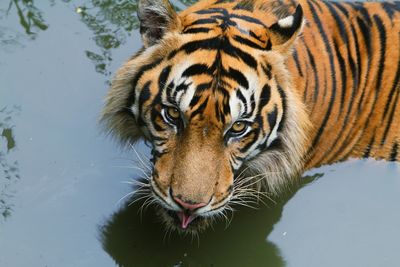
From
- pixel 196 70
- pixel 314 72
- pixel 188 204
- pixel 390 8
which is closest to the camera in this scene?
pixel 188 204

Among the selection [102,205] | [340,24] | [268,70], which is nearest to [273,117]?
[268,70]

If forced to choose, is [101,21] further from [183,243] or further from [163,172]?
[163,172]

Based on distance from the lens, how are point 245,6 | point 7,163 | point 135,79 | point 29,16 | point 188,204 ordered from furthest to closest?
1. point 29,16
2. point 7,163
3. point 245,6
4. point 135,79
5. point 188,204

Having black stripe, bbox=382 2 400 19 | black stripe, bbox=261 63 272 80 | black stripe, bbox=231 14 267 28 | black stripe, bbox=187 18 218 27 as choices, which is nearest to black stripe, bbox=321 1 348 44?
black stripe, bbox=382 2 400 19

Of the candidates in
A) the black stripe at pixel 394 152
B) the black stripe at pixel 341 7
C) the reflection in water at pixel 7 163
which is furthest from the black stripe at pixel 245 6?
the reflection in water at pixel 7 163

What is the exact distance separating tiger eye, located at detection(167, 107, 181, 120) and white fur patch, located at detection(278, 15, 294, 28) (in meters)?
0.57

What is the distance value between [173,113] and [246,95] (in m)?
0.31

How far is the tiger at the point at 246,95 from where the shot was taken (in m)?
3.14

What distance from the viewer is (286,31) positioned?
328 centimetres

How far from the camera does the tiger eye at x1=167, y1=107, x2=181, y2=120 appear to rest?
3.19 m

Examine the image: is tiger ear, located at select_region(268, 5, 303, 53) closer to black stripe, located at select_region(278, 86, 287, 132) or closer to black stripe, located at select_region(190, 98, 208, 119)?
black stripe, located at select_region(278, 86, 287, 132)

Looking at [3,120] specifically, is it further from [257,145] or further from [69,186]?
[257,145]

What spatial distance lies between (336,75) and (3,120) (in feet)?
5.71

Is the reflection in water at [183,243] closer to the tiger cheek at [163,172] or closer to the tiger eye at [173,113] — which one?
the tiger cheek at [163,172]
